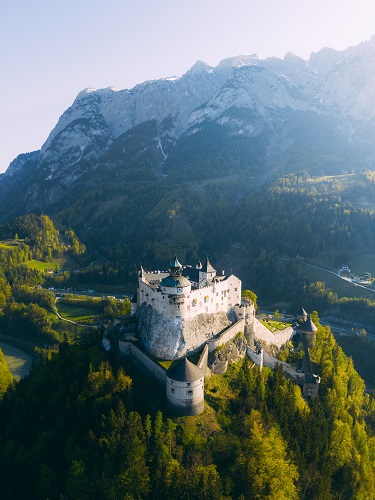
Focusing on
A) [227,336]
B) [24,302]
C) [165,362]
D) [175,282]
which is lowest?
[24,302]

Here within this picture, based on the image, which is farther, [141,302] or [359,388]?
[359,388]

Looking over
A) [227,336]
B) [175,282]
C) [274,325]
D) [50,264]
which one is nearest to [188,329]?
[175,282]

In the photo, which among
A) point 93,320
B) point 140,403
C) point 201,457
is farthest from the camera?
point 93,320

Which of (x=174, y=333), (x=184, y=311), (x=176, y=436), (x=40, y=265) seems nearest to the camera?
(x=176, y=436)

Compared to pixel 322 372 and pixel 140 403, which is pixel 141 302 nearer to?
pixel 140 403

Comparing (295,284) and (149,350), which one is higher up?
(149,350)

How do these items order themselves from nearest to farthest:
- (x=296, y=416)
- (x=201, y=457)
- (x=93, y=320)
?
(x=201, y=457) < (x=296, y=416) < (x=93, y=320)

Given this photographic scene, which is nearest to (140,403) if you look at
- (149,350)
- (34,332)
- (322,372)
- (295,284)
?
(149,350)

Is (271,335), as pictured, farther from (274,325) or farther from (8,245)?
(8,245)
